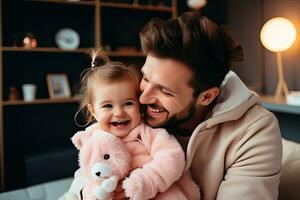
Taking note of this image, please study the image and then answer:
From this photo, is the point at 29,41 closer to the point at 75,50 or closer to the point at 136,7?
the point at 75,50

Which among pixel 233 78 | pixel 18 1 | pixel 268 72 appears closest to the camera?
pixel 233 78

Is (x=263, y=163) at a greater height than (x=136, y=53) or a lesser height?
lesser

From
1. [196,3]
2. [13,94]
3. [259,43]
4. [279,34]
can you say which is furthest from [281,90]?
[13,94]

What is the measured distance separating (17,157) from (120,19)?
1977 millimetres

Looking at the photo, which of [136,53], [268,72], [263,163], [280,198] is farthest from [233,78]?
[136,53]

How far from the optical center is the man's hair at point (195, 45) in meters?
1.13

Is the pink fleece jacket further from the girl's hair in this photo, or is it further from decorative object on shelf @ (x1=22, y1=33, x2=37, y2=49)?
decorative object on shelf @ (x1=22, y1=33, x2=37, y2=49)

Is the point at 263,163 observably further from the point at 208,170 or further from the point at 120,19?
the point at 120,19

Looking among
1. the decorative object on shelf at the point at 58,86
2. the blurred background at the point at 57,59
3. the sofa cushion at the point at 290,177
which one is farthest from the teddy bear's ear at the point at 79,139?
the decorative object on shelf at the point at 58,86

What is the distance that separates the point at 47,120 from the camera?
3.75 metres

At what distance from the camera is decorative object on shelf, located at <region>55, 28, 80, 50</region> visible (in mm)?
3615

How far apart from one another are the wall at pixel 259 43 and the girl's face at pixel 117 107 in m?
2.07

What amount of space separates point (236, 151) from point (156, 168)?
301 millimetres

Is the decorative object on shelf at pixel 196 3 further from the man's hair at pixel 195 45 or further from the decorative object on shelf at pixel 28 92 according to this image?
the man's hair at pixel 195 45
